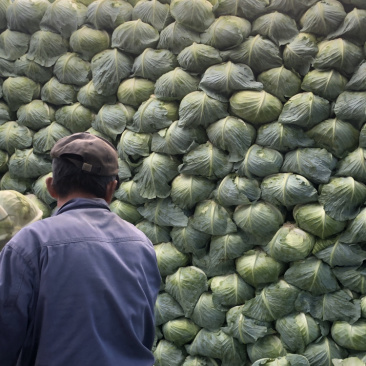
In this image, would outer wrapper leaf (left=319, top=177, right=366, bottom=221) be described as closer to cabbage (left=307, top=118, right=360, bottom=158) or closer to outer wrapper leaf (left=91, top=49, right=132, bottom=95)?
cabbage (left=307, top=118, right=360, bottom=158)

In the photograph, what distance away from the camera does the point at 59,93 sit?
4.41 metres

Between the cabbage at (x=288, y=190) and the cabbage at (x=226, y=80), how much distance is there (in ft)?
2.51

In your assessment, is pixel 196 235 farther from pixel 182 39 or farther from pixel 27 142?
pixel 27 142

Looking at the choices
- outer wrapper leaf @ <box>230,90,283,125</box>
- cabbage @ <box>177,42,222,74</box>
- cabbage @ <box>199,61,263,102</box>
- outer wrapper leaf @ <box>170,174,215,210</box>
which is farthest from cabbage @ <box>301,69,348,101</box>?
outer wrapper leaf @ <box>170,174,215,210</box>

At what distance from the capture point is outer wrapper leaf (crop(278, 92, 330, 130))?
11.4 ft

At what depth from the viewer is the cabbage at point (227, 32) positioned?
3.71 m

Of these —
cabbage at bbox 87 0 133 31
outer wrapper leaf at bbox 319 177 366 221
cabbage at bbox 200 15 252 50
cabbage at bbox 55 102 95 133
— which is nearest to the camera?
outer wrapper leaf at bbox 319 177 366 221

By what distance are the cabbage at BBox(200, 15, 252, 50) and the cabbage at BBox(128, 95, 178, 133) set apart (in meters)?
0.65

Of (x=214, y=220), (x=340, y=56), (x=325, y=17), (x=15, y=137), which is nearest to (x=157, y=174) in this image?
(x=214, y=220)

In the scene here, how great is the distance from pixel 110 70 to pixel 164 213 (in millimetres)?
1406

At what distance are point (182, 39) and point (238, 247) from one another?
1.84 metres

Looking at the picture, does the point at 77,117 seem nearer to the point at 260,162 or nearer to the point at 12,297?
the point at 260,162

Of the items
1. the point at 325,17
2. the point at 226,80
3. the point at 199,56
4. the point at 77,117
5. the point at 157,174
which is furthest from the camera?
the point at 77,117

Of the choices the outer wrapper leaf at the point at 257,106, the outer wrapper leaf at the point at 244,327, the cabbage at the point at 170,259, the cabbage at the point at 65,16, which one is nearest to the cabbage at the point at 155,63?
the outer wrapper leaf at the point at 257,106
